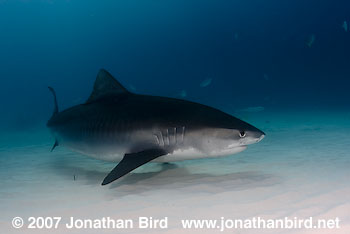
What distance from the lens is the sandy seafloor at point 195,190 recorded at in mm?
2771

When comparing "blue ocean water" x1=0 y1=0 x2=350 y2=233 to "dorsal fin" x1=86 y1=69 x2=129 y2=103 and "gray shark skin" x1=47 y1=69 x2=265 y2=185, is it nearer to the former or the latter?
"gray shark skin" x1=47 y1=69 x2=265 y2=185

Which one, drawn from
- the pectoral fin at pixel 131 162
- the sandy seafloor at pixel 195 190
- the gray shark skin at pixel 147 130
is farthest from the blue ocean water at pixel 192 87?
the gray shark skin at pixel 147 130

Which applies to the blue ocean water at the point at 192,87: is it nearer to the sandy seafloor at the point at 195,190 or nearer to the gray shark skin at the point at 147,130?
the sandy seafloor at the point at 195,190

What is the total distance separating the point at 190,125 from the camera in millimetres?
3678

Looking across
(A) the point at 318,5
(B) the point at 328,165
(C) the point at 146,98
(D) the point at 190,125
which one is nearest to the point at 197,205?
(D) the point at 190,125

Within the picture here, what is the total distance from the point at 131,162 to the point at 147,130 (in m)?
0.57

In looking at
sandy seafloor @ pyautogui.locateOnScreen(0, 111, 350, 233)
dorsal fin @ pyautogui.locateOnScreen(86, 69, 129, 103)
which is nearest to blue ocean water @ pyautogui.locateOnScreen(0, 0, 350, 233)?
sandy seafloor @ pyautogui.locateOnScreen(0, 111, 350, 233)

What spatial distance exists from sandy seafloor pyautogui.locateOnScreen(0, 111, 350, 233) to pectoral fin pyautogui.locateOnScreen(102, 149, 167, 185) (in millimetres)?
302

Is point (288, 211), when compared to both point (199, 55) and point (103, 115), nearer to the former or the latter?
point (103, 115)

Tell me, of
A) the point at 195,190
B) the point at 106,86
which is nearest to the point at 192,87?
the point at 106,86

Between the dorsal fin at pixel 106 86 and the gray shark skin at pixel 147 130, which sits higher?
the dorsal fin at pixel 106 86

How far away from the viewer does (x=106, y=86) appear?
482cm

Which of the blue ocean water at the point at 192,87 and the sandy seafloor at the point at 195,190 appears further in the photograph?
the blue ocean water at the point at 192,87

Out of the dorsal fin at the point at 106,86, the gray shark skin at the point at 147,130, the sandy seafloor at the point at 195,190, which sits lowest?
the sandy seafloor at the point at 195,190
